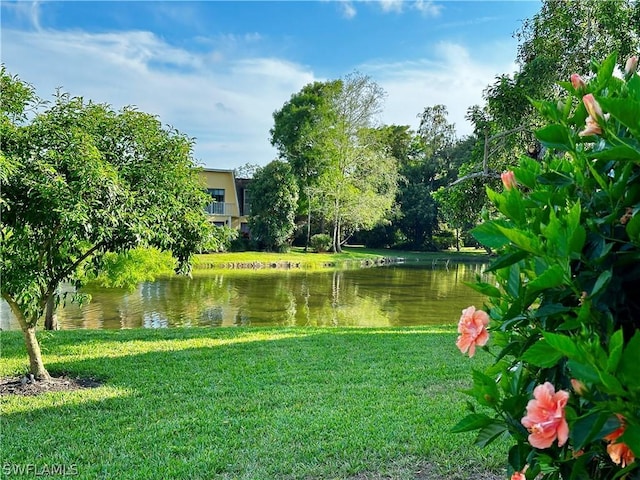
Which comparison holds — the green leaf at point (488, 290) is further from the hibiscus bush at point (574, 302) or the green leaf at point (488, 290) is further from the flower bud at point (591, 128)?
the flower bud at point (591, 128)

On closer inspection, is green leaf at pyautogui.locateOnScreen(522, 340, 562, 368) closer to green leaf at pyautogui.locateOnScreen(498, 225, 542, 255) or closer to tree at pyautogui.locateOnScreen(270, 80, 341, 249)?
green leaf at pyautogui.locateOnScreen(498, 225, 542, 255)

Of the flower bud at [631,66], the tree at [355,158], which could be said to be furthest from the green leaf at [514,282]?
the tree at [355,158]

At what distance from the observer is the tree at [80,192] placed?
4.13 meters

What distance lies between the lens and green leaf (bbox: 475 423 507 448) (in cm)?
113

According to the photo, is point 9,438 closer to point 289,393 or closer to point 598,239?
point 289,393

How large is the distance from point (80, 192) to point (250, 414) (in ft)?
7.78

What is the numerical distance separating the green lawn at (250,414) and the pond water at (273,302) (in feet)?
11.3

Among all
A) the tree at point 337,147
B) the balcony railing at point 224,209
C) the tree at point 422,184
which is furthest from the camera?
the tree at point 422,184

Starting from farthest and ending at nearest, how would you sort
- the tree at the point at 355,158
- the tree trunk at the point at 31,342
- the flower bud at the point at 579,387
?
the tree at the point at 355,158 → the tree trunk at the point at 31,342 → the flower bud at the point at 579,387

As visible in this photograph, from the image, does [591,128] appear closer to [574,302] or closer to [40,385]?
[574,302]

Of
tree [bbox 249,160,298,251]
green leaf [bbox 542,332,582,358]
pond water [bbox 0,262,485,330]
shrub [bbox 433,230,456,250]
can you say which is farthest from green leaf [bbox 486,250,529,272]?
shrub [bbox 433,230,456,250]

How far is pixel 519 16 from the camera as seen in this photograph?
858 centimetres

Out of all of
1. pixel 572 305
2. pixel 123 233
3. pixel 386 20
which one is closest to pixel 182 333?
pixel 123 233

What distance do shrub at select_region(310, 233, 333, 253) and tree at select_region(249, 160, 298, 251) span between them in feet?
8.04
